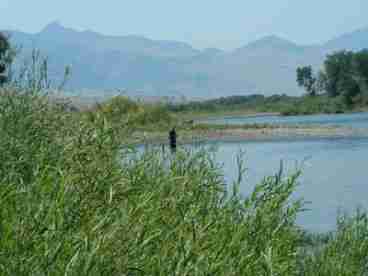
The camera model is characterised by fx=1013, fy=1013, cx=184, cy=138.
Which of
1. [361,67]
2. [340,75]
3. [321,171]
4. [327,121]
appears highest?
[361,67]

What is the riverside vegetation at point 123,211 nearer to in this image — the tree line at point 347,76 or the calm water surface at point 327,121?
the calm water surface at point 327,121

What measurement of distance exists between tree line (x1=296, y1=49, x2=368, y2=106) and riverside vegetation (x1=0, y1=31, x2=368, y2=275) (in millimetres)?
100365

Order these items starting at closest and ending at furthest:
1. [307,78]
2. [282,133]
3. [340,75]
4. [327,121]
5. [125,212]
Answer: [125,212] → [282,133] → [327,121] → [340,75] → [307,78]

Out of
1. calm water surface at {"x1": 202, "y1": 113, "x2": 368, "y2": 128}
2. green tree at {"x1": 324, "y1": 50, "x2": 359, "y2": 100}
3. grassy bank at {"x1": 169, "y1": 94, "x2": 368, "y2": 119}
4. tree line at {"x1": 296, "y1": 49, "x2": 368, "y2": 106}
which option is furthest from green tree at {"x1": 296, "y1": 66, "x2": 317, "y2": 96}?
calm water surface at {"x1": 202, "y1": 113, "x2": 368, "y2": 128}

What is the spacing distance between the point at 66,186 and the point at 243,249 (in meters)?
1.29

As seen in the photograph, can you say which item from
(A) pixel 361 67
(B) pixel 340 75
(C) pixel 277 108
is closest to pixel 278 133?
(C) pixel 277 108

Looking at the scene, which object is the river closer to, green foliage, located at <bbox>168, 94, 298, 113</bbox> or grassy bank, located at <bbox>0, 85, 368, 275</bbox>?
grassy bank, located at <bbox>0, 85, 368, 275</bbox>

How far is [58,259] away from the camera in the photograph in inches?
222

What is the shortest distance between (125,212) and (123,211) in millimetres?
80

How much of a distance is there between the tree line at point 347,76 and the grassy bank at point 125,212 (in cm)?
10031

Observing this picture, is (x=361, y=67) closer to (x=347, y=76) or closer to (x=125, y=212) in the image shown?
(x=347, y=76)

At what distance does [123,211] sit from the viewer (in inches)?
261

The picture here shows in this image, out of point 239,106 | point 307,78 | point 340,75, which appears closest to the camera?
point 340,75

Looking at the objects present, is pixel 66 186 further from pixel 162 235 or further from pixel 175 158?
pixel 175 158
